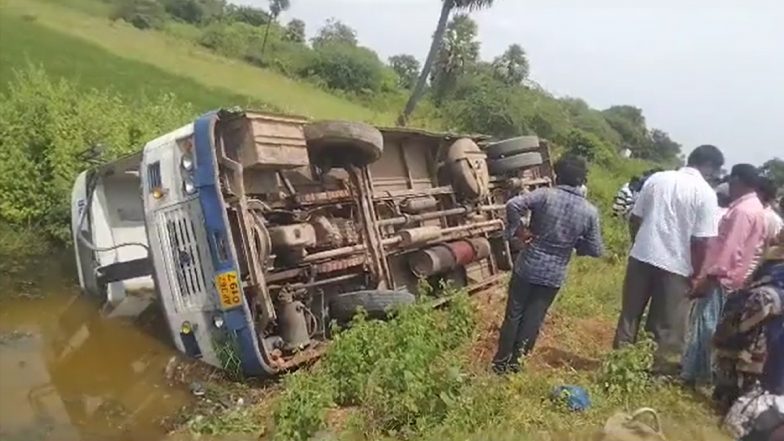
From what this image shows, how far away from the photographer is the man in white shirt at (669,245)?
5.59 m

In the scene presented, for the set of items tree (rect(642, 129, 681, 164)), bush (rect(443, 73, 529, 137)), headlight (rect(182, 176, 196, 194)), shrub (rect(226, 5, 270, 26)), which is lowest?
tree (rect(642, 129, 681, 164))

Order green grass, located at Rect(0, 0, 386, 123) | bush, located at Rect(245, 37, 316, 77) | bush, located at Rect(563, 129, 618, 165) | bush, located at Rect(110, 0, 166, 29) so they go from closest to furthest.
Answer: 1. green grass, located at Rect(0, 0, 386, 123)
2. bush, located at Rect(110, 0, 166, 29)
3. bush, located at Rect(563, 129, 618, 165)
4. bush, located at Rect(245, 37, 316, 77)

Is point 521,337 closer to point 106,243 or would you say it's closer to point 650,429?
point 650,429

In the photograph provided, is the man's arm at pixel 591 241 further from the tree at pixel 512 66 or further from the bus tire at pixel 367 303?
the tree at pixel 512 66

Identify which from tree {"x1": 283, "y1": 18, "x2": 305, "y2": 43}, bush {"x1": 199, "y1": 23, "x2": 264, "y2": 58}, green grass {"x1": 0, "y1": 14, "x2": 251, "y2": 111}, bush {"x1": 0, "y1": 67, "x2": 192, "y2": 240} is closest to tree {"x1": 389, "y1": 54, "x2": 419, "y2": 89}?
tree {"x1": 283, "y1": 18, "x2": 305, "y2": 43}

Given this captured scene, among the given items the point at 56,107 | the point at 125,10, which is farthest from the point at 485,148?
the point at 125,10

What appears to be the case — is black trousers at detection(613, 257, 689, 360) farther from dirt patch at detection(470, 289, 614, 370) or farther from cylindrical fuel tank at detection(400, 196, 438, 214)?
cylindrical fuel tank at detection(400, 196, 438, 214)

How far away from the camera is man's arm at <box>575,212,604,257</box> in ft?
18.7

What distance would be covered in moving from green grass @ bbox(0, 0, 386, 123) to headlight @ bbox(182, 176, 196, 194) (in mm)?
14696

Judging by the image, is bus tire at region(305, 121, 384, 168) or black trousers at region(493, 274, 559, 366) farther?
bus tire at region(305, 121, 384, 168)

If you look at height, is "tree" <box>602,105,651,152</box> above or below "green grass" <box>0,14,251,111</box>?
below

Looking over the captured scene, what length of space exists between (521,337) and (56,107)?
7493mm

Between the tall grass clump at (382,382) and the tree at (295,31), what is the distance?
4698 cm

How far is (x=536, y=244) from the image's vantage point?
5617 millimetres
